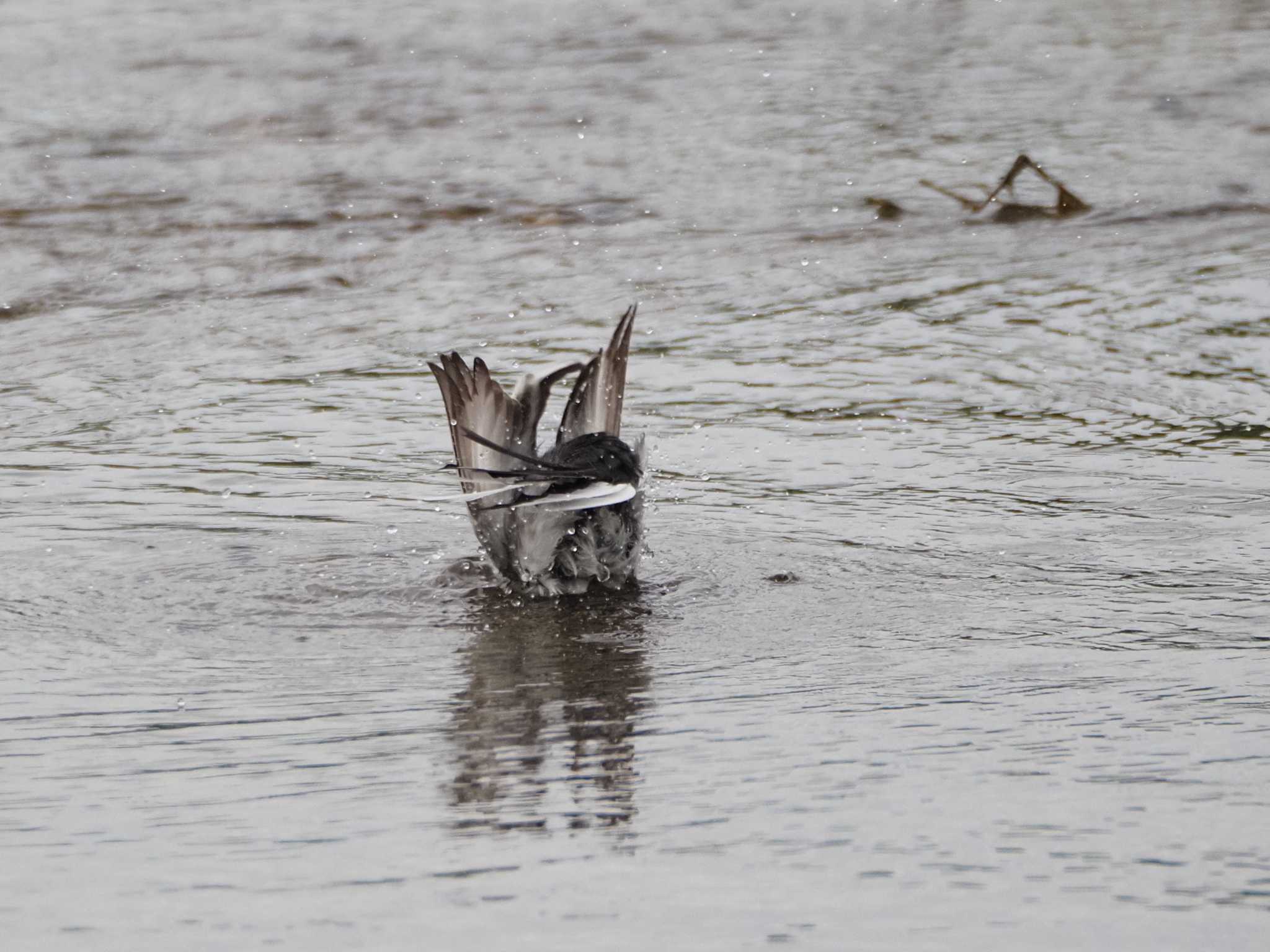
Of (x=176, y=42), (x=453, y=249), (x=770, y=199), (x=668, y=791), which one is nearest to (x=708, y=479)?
(x=668, y=791)

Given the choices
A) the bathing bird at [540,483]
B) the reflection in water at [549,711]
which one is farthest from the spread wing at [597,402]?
the reflection in water at [549,711]

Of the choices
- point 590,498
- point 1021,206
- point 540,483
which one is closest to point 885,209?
point 1021,206

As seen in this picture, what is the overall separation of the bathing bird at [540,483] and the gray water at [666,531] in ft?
0.40

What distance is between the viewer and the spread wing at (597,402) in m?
4.45

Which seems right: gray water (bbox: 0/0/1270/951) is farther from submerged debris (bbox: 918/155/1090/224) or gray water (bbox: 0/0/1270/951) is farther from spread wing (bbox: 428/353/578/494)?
spread wing (bbox: 428/353/578/494)

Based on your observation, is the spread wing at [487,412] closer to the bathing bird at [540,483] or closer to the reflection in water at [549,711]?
the bathing bird at [540,483]

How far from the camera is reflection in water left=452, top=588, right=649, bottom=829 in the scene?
9.63ft

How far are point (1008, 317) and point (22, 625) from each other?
3.59m

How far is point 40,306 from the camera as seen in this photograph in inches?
276

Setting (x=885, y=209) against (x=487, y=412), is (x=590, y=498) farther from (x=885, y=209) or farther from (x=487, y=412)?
(x=885, y=209)

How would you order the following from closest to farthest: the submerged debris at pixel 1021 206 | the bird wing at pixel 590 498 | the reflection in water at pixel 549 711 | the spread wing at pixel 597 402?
the reflection in water at pixel 549 711 < the bird wing at pixel 590 498 < the spread wing at pixel 597 402 < the submerged debris at pixel 1021 206

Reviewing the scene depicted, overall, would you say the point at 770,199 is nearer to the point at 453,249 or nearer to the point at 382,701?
the point at 453,249

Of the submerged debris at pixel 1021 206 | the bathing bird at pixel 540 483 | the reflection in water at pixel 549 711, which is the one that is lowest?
the reflection in water at pixel 549 711

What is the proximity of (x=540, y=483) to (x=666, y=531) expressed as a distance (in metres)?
0.63
